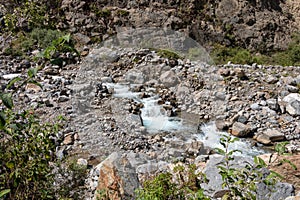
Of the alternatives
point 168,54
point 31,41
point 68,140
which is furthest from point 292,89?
point 31,41

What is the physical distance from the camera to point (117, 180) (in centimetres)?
253

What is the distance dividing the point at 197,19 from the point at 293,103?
5185mm

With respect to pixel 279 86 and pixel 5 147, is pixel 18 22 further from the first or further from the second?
pixel 279 86

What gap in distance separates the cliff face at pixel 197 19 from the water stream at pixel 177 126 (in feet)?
14.4

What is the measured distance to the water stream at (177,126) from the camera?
454 cm

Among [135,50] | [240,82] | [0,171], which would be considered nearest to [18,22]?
[0,171]

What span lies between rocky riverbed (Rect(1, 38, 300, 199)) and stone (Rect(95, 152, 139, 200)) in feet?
0.37

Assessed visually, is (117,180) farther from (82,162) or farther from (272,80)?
(272,80)

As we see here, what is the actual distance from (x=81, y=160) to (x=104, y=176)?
0.96 meters

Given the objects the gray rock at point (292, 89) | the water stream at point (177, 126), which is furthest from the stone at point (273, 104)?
the water stream at point (177, 126)

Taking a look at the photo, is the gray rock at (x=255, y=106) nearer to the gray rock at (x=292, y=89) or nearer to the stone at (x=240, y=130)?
the stone at (x=240, y=130)

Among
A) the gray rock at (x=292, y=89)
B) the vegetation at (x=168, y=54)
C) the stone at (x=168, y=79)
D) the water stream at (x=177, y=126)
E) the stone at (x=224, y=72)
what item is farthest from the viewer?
the stone at (x=224, y=72)

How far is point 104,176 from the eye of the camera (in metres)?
2.61

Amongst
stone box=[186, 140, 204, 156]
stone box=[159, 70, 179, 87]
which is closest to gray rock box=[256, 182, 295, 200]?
stone box=[186, 140, 204, 156]
